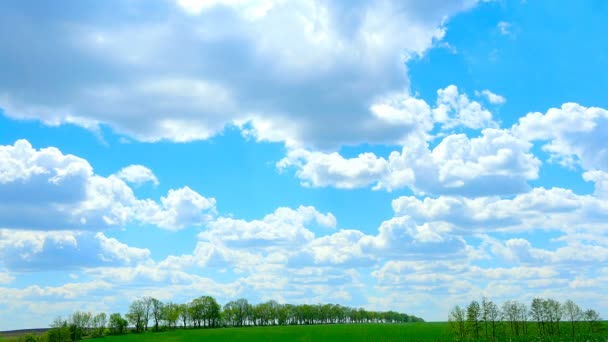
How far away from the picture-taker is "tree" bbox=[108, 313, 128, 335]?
193938 mm

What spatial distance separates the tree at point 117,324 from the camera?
19394 cm

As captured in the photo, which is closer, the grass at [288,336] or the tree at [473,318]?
the tree at [473,318]

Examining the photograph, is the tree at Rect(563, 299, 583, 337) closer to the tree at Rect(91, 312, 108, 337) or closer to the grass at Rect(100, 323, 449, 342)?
the grass at Rect(100, 323, 449, 342)

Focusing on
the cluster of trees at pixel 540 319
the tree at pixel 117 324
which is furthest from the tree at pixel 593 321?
the tree at pixel 117 324

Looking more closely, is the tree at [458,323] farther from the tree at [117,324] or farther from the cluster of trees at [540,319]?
the tree at [117,324]

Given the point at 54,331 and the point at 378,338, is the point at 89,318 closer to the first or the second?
the point at 54,331

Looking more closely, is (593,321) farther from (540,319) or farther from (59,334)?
(59,334)

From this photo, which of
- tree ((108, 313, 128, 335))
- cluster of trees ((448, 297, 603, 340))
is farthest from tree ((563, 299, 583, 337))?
tree ((108, 313, 128, 335))

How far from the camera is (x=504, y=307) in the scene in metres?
151

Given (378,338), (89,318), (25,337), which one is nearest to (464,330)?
(378,338)

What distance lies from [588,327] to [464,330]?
41290 mm

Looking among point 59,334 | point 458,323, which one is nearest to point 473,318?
point 458,323

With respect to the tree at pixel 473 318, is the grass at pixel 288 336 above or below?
below

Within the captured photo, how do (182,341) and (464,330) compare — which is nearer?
(464,330)
